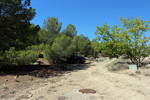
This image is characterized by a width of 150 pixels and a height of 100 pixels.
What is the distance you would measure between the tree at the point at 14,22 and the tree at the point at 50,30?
657 inches

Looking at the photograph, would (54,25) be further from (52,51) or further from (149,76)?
(149,76)

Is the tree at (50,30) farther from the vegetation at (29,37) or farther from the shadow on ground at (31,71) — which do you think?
the shadow on ground at (31,71)

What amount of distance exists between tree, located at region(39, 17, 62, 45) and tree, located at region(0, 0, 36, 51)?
1670cm

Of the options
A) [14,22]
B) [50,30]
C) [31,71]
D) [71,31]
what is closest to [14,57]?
[31,71]

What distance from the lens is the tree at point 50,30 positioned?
27.8 metres

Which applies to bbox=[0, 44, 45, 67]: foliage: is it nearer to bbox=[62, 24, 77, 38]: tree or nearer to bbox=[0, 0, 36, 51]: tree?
bbox=[0, 0, 36, 51]: tree

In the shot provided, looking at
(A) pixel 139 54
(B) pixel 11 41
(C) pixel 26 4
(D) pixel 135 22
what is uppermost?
(C) pixel 26 4

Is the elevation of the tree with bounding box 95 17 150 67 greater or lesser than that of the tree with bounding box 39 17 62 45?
lesser

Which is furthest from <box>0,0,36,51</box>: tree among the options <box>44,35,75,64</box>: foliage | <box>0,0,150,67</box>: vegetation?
<box>44,35,75,64</box>: foliage

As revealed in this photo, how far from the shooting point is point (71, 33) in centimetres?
3466

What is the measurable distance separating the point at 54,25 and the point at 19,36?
20.0 meters

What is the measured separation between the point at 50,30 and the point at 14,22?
19.7m

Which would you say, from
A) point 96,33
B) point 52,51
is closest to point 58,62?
point 52,51

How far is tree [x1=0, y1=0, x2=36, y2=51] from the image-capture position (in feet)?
30.8
